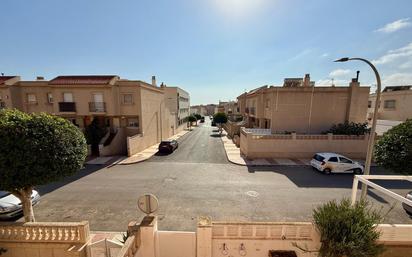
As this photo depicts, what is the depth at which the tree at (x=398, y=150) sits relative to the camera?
6.26 meters

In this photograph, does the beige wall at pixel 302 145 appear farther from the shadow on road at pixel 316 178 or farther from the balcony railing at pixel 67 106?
the balcony railing at pixel 67 106

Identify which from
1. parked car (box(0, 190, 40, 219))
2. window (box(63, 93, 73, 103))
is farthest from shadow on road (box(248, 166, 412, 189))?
window (box(63, 93, 73, 103))

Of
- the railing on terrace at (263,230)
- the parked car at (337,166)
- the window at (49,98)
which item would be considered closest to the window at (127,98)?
the window at (49,98)

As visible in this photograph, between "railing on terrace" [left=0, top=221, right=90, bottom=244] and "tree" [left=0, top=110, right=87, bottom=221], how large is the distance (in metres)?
0.94

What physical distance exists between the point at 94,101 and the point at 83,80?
9.47 feet

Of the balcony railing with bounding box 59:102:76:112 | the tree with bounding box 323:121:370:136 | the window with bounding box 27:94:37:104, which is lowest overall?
the tree with bounding box 323:121:370:136

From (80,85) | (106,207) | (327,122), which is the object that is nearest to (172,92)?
(80,85)

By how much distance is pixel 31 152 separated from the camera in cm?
563

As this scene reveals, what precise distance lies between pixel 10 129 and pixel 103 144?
570 inches

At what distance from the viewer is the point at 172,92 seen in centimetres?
4125

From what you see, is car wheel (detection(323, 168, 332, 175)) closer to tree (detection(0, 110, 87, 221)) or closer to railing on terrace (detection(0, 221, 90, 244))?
railing on terrace (detection(0, 221, 90, 244))

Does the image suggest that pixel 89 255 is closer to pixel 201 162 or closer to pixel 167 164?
pixel 167 164

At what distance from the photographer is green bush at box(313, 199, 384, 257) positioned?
170 inches

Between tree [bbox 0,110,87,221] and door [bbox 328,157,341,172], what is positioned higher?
tree [bbox 0,110,87,221]
